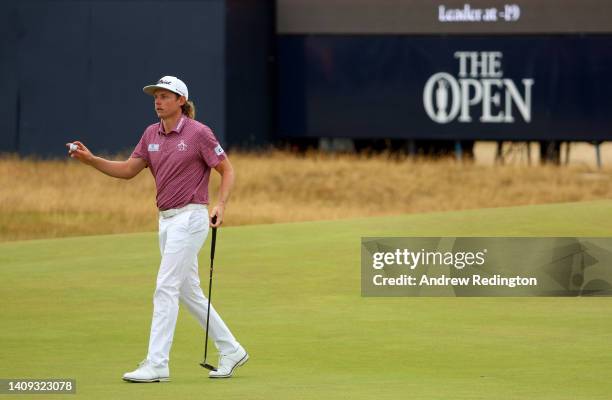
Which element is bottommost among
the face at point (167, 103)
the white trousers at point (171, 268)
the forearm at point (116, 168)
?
the white trousers at point (171, 268)

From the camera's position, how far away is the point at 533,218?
66.8 feet

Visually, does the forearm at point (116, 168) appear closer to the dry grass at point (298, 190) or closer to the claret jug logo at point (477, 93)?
the dry grass at point (298, 190)

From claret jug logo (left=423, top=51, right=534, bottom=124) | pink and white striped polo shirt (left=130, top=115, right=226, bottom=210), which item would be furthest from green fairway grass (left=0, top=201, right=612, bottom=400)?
claret jug logo (left=423, top=51, right=534, bottom=124)

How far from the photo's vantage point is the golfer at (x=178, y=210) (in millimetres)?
9656

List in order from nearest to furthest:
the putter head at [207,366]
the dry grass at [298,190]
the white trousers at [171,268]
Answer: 1. the white trousers at [171,268]
2. the putter head at [207,366]
3. the dry grass at [298,190]

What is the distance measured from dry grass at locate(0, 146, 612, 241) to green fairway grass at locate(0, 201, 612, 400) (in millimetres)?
3982

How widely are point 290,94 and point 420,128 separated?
Answer: 106 inches

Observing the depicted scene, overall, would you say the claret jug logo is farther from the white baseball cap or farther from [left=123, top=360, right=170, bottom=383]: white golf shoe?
[left=123, top=360, right=170, bottom=383]: white golf shoe

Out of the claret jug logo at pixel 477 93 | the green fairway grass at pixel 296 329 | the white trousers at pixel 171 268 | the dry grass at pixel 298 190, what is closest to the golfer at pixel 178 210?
the white trousers at pixel 171 268

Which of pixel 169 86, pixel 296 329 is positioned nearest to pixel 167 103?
pixel 169 86

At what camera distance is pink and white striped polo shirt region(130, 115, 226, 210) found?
9.73m

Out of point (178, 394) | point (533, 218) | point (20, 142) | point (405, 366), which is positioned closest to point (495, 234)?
point (533, 218)

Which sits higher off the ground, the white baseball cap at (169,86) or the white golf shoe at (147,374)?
the white baseball cap at (169,86)

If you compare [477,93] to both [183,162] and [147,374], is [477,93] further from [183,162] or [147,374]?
[147,374]
